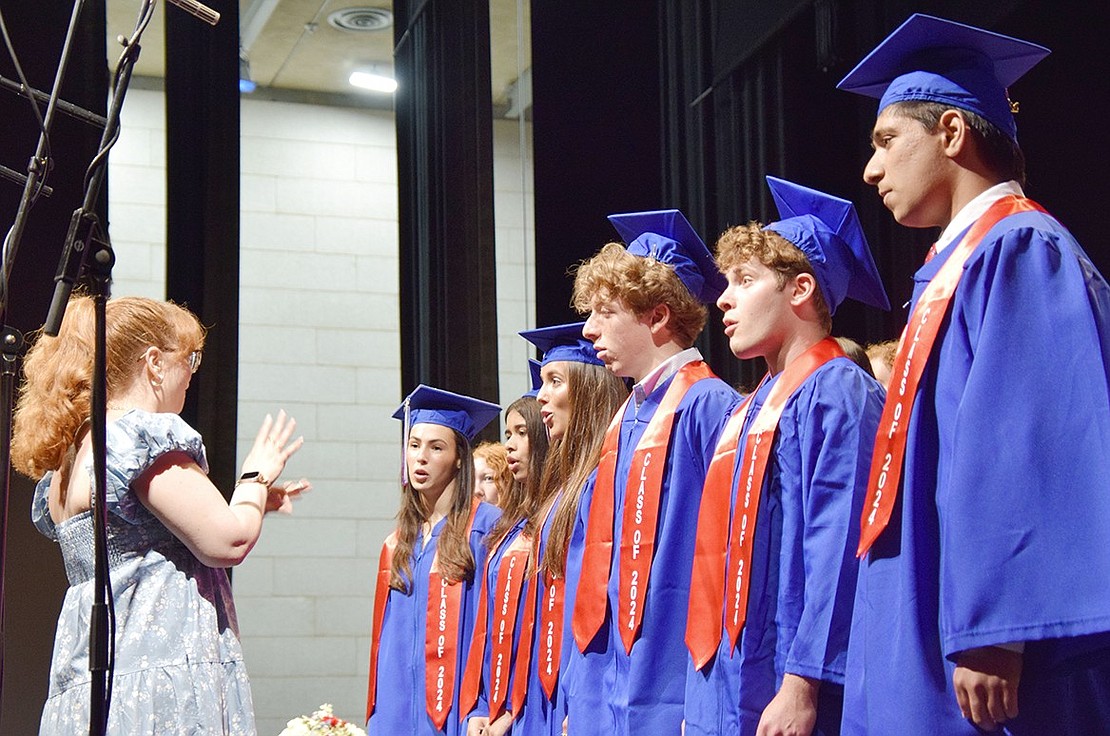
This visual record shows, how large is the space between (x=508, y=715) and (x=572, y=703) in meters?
1.00

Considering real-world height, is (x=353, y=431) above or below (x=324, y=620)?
above

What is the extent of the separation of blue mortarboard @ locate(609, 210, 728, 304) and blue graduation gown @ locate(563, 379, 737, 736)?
1.03 ft

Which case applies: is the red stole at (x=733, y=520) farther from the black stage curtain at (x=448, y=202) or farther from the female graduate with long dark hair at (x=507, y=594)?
the black stage curtain at (x=448, y=202)

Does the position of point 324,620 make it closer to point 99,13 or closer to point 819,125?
point 99,13

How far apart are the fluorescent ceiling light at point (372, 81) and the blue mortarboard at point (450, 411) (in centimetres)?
462

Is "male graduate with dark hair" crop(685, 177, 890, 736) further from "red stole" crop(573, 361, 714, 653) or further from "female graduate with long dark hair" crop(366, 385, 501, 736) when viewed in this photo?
"female graduate with long dark hair" crop(366, 385, 501, 736)

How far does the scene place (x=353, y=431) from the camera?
8773 mm

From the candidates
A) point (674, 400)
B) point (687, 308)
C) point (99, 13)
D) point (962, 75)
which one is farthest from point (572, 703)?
point (99, 13)

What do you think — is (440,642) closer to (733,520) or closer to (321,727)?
(321,727)

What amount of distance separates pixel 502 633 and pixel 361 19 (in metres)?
5.06

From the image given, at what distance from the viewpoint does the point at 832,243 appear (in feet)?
9.30

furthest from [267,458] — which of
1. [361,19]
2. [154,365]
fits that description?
[361,19]

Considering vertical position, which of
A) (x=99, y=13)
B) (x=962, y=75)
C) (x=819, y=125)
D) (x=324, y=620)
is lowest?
(x=324, y=620)

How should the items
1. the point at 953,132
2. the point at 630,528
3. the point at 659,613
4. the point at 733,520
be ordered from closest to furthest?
the point at 953,132 < the point at 733,520 < the point at 659,613 < the point at 630,528
